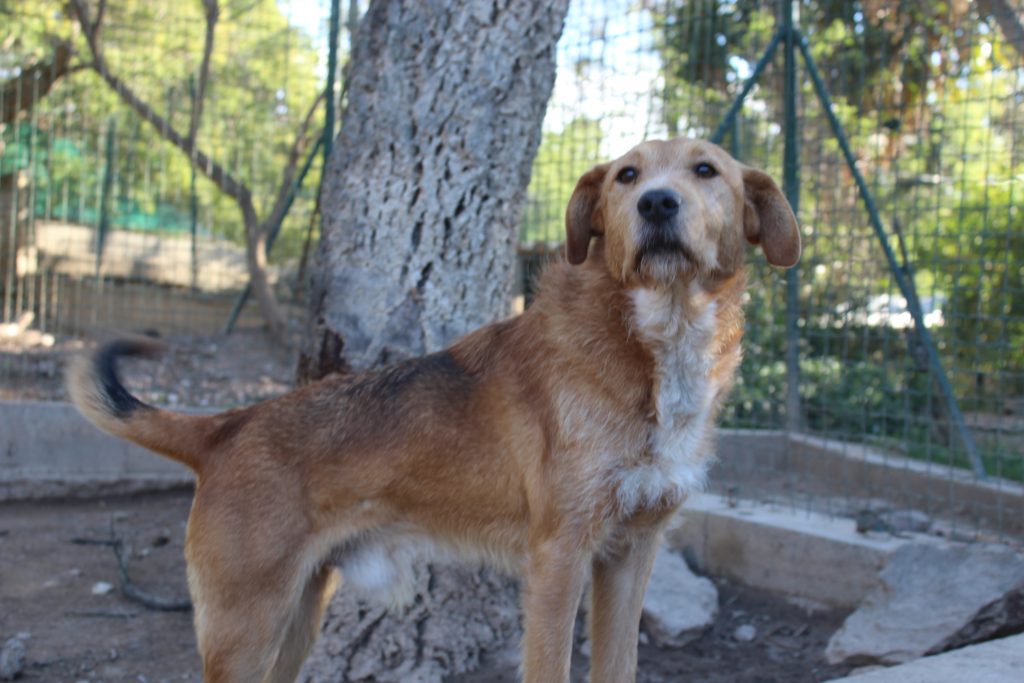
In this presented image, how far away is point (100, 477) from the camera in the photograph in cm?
686

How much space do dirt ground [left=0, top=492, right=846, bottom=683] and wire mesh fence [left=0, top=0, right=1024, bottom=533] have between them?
1.44m

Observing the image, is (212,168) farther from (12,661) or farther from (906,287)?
(906,287)

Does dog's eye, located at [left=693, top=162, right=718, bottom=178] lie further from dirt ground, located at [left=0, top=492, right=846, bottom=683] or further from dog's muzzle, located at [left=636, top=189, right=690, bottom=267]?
dirt ground, located at [left=0, top=492, right=846, bottom=683]

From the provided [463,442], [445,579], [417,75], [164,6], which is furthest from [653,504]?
[164,6]

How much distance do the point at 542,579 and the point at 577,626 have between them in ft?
6.19

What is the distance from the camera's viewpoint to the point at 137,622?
16.6 feet

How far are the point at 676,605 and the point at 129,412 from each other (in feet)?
8.95

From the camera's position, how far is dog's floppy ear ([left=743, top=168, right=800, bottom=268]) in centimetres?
359

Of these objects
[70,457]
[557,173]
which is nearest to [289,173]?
[557,173]

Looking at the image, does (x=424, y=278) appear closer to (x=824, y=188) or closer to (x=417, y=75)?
(x=417, y=75)

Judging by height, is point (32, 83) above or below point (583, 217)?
above

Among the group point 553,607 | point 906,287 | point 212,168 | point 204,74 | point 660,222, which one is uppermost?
point 204,74

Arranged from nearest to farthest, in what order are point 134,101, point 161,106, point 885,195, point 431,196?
point 431,196 < point 885,195 < point 134,101 < point 161,106

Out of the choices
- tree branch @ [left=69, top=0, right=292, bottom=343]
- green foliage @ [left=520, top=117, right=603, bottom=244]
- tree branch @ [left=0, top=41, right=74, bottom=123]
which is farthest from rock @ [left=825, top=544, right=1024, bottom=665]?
tree branch @ [left=0, top=41, right=74, bottom=123]
